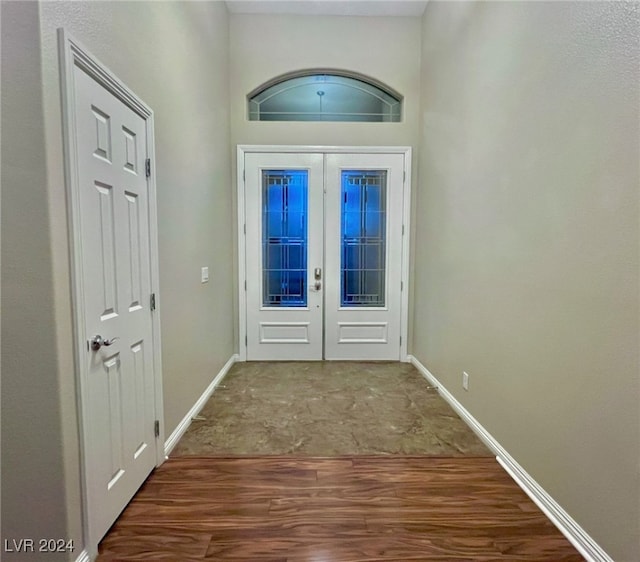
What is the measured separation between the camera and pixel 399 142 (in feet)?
13.0

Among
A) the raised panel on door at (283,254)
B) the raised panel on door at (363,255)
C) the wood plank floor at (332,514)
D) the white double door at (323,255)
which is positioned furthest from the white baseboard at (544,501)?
the raised panel on door at (283,254)

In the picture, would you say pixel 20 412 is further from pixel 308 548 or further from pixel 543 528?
pixel 543 528

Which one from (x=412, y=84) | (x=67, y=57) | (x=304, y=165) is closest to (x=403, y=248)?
(x=304, y=165)

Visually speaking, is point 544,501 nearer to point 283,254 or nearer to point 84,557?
point 84,557

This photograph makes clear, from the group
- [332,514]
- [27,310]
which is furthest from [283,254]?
[27,310]

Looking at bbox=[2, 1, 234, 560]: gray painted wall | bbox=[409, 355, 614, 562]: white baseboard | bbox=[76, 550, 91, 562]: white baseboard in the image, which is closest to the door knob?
bbox=[2, 1, 234, 560]: gray painted wall

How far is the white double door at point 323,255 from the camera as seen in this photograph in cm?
397

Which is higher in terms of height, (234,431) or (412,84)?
(412,84)

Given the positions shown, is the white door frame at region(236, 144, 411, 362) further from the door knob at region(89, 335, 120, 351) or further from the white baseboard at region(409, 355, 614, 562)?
the door knob at region(89, 335, 120, 351)

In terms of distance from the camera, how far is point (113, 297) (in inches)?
64.2

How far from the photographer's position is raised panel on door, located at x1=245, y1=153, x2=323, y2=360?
3963mm

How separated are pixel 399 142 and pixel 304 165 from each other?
1152mm

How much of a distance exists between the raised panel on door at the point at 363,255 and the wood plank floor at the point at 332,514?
2.02 meters

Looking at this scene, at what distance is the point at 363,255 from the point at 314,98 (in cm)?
195
